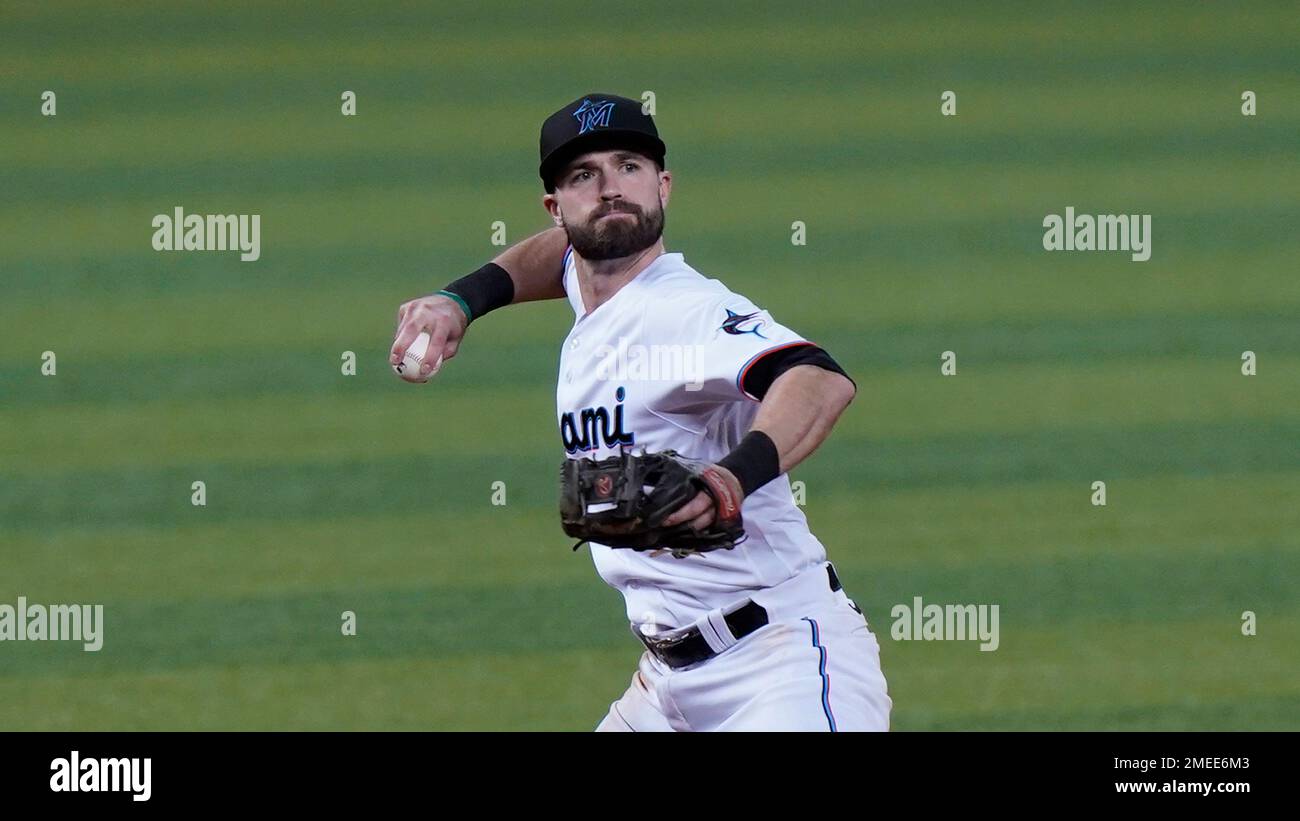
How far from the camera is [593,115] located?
3.74 meters

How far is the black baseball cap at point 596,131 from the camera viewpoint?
3729 mm

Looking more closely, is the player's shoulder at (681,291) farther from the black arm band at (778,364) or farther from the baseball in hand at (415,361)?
the baseball in hand at (415,361)

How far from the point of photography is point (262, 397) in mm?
9969

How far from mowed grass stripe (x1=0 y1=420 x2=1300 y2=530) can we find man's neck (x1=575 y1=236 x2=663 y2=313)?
5.04 m

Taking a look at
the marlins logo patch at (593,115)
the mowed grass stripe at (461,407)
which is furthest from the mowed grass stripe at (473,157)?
the marlins logo patch at (593,115)

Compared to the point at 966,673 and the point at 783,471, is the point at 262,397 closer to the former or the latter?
the point at 966,673

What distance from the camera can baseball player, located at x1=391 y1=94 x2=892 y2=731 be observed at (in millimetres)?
3553

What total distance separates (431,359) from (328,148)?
8.13 metres

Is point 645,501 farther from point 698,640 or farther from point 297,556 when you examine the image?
point 297,556

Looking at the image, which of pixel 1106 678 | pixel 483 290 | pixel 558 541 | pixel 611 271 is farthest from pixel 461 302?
pixel 558 541

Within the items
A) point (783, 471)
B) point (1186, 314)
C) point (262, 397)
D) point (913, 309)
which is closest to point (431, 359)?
point (783, 471)

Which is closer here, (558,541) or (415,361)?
(415,361)

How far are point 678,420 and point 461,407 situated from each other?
6.37m

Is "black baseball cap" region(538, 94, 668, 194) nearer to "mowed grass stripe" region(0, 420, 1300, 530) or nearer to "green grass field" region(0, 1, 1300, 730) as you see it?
"green grass field" region(0, 1, 1300, 730)
